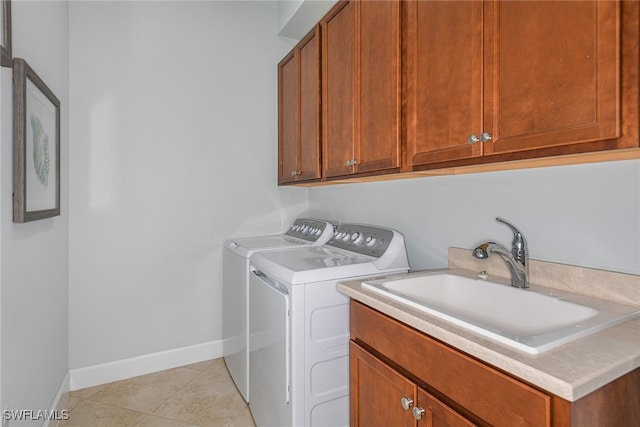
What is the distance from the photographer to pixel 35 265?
1.49 meters

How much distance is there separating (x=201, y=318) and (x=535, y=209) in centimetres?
226

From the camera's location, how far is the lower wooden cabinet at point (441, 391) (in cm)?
68

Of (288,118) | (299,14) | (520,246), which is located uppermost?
(299,14)

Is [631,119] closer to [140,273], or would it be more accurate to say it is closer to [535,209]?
[535,209]

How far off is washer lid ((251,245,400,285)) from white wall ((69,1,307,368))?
2.92 ft

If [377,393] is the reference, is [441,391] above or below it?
above

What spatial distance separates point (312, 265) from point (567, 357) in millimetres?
1008

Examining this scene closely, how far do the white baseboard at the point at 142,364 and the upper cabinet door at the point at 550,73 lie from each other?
7.80 feet

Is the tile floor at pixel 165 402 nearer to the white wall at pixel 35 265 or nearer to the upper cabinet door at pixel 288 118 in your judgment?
the white wall at pixel 35 265

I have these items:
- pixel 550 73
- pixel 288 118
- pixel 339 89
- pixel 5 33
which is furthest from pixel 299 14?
pixel 550 73

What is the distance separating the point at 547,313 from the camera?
3.52 feet

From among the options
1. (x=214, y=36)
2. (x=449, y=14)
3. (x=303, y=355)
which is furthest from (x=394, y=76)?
(x=214, y=36)

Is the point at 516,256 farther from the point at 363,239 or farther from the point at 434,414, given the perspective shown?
the point at 363,239

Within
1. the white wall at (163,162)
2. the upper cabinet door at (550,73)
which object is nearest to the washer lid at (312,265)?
the upper cabinet door at (550,73)
